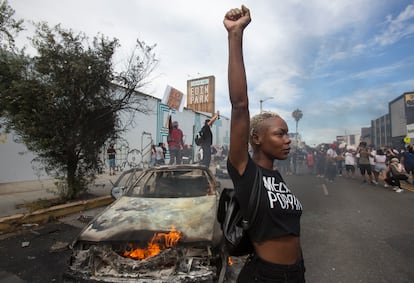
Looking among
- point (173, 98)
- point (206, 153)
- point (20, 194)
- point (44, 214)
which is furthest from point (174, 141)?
point (44, 214)

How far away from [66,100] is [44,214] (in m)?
2.77

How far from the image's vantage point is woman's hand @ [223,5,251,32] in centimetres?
135

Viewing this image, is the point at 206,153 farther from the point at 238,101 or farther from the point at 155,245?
the point at 238,101

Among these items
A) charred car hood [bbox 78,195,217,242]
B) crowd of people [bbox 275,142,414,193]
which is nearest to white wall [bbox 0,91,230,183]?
charred car hood [bbox 78,195,217,242]

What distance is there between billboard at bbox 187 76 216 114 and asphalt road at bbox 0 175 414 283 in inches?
910

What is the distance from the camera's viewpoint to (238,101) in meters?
1.30

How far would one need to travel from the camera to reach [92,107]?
679cm

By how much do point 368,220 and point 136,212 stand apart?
16.6ft

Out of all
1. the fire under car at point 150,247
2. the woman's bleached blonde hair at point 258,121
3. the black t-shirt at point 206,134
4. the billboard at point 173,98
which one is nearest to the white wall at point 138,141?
the billboard at point 173,98

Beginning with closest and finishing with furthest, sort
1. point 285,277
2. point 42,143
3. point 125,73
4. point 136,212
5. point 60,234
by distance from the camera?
point 285,277 → point 136,212 → point 60,234 → point 42,143 → point 125,73

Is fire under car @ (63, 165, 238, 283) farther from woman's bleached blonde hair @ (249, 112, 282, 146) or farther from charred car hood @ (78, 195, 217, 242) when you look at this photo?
woman's bleached blonde hair @ (249, 112, 282, 146)

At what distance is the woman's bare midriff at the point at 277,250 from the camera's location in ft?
4.26

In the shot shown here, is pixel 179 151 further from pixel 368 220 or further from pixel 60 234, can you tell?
pixel 368 220

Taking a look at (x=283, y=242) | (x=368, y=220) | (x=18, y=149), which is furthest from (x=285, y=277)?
(x=18, y=149)
